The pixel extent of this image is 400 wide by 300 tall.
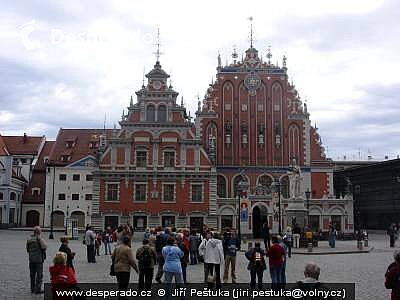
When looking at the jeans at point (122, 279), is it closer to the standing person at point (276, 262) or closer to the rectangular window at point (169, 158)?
the standing person at point (276, 262)

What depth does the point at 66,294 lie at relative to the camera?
8758 mm

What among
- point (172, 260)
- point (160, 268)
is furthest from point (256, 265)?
point (172, 260)

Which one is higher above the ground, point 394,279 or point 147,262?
point 394,279

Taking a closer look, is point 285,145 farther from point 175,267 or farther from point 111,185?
point 175,267

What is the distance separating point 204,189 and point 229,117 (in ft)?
29.0

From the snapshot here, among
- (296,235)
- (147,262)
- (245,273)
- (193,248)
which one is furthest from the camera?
(296,235)

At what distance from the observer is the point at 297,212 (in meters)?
36.5

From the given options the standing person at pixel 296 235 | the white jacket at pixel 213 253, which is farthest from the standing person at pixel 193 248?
the standing person at pixel 296 235

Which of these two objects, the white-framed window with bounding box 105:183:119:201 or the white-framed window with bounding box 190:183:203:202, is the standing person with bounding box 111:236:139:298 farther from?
the white-framed window with bounding box 105:183:119:201

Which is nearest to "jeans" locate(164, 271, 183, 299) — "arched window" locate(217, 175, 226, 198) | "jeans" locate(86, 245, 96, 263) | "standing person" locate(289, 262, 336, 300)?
"standing person" locate(289, 262, 336, 300)

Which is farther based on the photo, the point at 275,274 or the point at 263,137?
the point at 263,137

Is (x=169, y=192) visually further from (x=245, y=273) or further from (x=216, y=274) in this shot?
(x=216, y=274)

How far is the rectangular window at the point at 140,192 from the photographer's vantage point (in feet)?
174

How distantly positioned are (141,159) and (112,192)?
429cm
